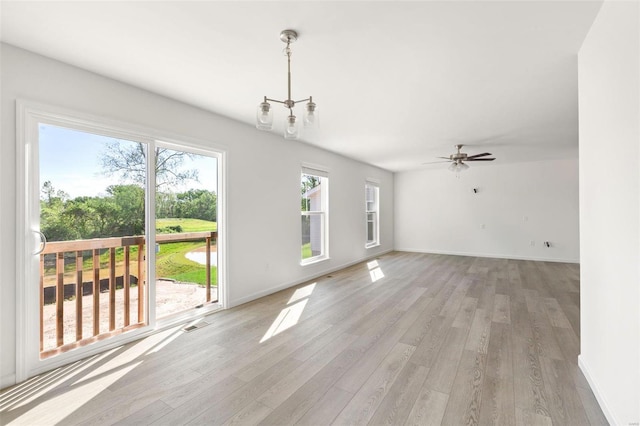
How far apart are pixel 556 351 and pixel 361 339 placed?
1.77 metres

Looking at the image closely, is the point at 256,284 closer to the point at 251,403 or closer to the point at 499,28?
the point at 251,403

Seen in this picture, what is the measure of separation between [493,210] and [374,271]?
13.5 ft

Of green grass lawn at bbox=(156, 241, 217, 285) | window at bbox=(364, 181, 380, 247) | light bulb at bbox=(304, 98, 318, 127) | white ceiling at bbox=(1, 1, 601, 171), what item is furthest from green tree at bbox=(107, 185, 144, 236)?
window at bbox=(364, 181, 380, 247)

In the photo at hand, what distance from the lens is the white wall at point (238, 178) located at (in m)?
2.11

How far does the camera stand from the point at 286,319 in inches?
133

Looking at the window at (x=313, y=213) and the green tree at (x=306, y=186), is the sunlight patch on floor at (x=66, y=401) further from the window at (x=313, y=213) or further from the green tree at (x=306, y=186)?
the green tree at (x=306, y=186)

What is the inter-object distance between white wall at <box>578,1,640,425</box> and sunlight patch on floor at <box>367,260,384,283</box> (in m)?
3.35

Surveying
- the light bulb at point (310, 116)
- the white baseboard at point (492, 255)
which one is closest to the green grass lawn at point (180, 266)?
the light bulb at point (310, 116)

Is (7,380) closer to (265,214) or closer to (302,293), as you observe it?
(265,214)

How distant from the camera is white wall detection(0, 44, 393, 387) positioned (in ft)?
6.93

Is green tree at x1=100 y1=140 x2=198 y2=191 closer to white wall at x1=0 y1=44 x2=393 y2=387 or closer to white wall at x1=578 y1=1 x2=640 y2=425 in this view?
white wall at x1=0 y1=44 x2=393 y2=387

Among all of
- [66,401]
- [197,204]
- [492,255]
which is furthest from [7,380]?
[492,255]

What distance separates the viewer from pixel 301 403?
1912 mm

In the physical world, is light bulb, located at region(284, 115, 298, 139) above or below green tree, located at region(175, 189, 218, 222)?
above
